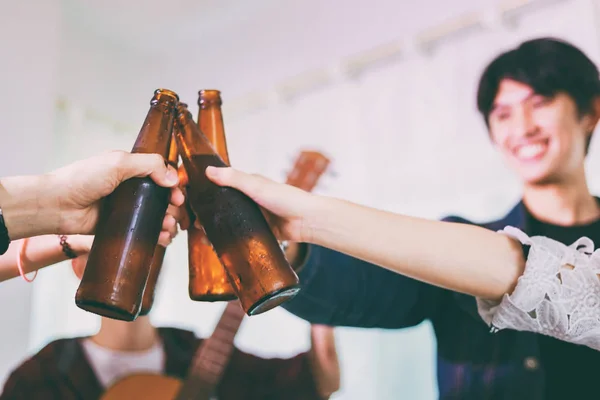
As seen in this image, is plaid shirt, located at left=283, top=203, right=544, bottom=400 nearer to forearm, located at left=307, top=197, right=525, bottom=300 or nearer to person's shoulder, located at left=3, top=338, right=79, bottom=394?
forearm, located at left=307, top=197, right=525, bottom=300

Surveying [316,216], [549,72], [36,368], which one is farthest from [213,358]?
[549,72]

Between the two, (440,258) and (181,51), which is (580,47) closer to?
(440,258)

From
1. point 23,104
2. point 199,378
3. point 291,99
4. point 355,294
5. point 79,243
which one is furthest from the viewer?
point 291,99

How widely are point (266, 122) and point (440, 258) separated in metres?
1.04

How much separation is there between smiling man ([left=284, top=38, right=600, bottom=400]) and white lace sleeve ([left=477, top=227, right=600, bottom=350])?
14cm

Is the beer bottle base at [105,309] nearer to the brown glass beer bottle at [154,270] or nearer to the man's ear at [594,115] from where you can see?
the brown glass beer bottle at [154,270]

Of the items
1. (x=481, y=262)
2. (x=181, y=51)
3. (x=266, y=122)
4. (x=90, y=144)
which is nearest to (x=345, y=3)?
(x=266, y=122)

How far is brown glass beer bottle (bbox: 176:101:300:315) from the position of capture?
55 centimetres

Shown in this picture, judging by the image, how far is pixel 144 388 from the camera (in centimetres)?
122

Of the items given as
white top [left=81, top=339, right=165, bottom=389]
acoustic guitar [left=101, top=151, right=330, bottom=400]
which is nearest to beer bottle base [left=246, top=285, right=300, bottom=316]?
acoustic guitar [left=101, top=151, right=330, bottom=400]

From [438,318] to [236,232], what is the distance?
0.61 m

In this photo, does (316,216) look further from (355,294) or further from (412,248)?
(355,294)

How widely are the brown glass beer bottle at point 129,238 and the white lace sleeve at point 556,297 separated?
455 mm

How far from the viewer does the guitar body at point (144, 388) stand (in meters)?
1.20
